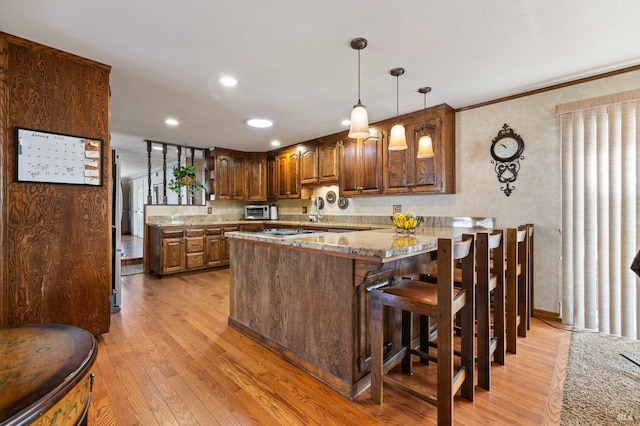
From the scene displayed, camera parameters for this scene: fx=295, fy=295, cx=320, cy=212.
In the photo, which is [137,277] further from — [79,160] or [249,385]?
[249,385]

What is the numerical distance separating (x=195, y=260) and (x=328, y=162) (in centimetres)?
280

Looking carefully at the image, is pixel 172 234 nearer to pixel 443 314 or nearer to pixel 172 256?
pixel 172 256

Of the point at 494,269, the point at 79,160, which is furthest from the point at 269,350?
the point at 79,160

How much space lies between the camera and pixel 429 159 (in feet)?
11.5

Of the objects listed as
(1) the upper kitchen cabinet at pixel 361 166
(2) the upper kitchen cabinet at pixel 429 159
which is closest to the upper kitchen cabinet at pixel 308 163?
(1) the upper kitchen cabinet at pixel 361 166

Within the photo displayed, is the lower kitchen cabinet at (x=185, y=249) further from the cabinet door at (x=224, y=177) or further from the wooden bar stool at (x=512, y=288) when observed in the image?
the wooden bar stool at (x=512, y=288)

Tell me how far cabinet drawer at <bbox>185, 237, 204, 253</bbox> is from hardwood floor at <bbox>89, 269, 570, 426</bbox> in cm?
227

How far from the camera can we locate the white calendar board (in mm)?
2062

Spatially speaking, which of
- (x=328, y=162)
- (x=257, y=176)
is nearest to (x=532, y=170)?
(x=328, y=162)

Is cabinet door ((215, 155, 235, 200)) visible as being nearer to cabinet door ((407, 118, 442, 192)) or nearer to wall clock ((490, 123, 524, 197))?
cabinet door ((407, 118, 442, 192))

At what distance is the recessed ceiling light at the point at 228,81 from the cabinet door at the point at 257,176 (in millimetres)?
3201

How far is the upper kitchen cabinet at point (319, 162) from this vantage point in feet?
15.4

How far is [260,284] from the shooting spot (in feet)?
7.93

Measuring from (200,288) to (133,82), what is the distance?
8.73 feet
